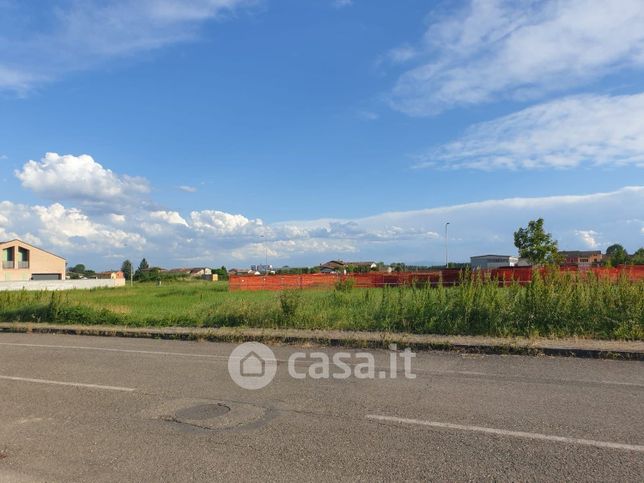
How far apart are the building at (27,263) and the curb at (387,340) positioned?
8131cm

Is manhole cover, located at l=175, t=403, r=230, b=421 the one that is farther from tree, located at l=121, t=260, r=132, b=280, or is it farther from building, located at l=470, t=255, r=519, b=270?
tree, located at l=121, t=260, r=132, b=280

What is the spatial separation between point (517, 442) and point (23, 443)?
5.20 m

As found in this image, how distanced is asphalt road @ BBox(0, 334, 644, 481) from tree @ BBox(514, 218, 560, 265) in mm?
44512

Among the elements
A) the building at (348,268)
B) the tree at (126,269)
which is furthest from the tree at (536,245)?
the tree at (126,269)

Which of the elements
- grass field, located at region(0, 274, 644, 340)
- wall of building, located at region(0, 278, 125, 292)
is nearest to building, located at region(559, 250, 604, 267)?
grass field, located at region(0, 274, 644, 340)

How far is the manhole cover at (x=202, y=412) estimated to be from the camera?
6.55m

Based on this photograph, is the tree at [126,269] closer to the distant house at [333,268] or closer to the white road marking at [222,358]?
the distant house at [333,268]

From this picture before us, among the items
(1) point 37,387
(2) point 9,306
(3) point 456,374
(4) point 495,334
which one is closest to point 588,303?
(4) point 495,334

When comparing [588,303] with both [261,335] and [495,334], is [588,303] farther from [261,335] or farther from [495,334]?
[261,335]

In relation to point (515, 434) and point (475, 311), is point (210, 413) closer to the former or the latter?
point (515, 434)

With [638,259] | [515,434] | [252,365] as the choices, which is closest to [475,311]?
[252,365]

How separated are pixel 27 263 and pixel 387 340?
96884 millimetres

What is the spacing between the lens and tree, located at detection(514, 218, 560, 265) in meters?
51.1

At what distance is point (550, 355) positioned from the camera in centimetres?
1032
